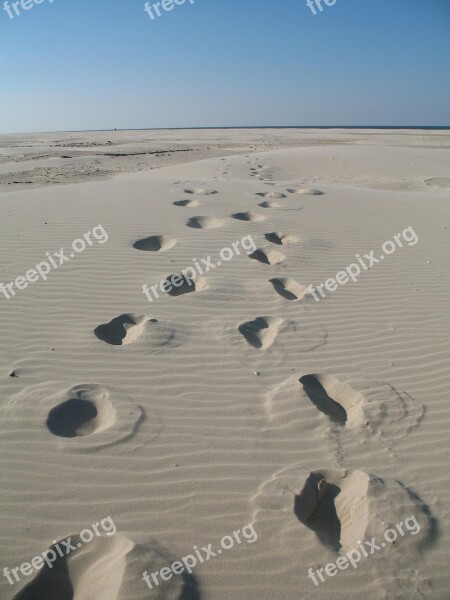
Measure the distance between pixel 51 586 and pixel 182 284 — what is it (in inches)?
121

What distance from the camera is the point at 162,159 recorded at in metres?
17.9

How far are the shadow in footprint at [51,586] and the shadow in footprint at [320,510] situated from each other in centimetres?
117

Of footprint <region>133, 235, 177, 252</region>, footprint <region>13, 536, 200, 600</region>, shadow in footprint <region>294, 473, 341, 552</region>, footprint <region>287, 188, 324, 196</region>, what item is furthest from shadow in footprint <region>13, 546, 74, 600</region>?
footprint <region>287, 188, 324, 196</region>

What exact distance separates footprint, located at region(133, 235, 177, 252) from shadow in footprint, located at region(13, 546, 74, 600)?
12.8ft

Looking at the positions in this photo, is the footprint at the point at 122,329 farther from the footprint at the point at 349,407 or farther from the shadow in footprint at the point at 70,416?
the footprint at the point at 349,407

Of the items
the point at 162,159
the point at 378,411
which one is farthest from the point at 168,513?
the point at 162,159

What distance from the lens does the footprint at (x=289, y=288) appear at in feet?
14.7

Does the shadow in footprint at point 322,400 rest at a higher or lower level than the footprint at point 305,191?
higher

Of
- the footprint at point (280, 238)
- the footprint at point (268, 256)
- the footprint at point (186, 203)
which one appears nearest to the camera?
the footprint at point (268, 256)

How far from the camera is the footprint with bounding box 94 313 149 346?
11.8ft

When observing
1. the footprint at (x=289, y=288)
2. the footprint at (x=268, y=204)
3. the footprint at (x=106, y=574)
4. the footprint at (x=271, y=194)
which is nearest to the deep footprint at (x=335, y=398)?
the footprint at (x=289, y=288)

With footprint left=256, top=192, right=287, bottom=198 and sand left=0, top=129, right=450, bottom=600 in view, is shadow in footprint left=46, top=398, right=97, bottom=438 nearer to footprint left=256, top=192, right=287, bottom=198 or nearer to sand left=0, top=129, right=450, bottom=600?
sand left=0, top=129, right=450, bottom=600

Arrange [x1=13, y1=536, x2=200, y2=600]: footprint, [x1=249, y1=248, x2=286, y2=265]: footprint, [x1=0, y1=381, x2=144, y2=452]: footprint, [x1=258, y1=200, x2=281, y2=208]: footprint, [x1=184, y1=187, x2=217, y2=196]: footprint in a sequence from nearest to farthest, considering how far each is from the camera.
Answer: [x1=13, y1=536, x2=200, y2=600]: footprint
[x1=0, y1=381, x2=144, y2=452]: footprint
[x1=249, y1=248, x2=286, y2=265]: footprint
[x1=258, y1=200, x2=281, y2=208]: footprint
[x1=184, y1=187, x2=217, y2=196]: footprint

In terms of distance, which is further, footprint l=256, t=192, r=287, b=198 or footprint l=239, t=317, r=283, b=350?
footprint l=256, t=192, r=287, b=198
